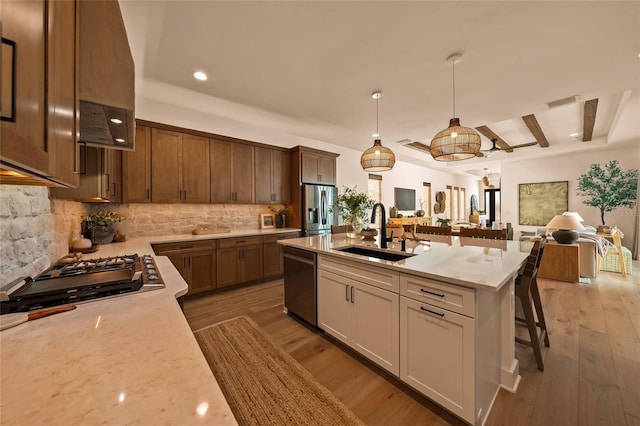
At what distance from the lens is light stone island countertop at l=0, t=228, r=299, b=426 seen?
0.50m

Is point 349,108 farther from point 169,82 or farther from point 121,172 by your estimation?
point 121,172

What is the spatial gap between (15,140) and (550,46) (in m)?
3.63

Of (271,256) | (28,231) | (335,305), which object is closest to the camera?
(28,231)

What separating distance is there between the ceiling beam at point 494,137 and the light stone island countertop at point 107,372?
595 centimetres

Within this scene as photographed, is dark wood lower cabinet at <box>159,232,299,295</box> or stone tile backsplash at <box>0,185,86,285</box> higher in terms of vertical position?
stone tile backsplash at <box>0,185,86,285</box>

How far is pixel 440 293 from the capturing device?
1.44m

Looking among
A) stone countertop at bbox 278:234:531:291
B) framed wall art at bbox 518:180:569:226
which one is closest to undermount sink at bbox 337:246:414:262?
stone countertop at bbox 278:234:531:291

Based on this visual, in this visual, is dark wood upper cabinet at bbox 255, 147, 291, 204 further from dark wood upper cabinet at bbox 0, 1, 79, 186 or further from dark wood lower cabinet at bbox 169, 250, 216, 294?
dark wood upper cabinet at bbox 0, 1, 79, 186

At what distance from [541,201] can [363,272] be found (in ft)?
28.3

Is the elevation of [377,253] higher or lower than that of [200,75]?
lower

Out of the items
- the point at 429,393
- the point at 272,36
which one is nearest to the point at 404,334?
the point at 429,393

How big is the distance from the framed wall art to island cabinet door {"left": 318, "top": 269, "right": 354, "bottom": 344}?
335 inches

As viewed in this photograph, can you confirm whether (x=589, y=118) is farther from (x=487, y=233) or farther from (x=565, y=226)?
(x=487, y=233)

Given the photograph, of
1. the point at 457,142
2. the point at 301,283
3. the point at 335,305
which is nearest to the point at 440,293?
the point at 335,305
